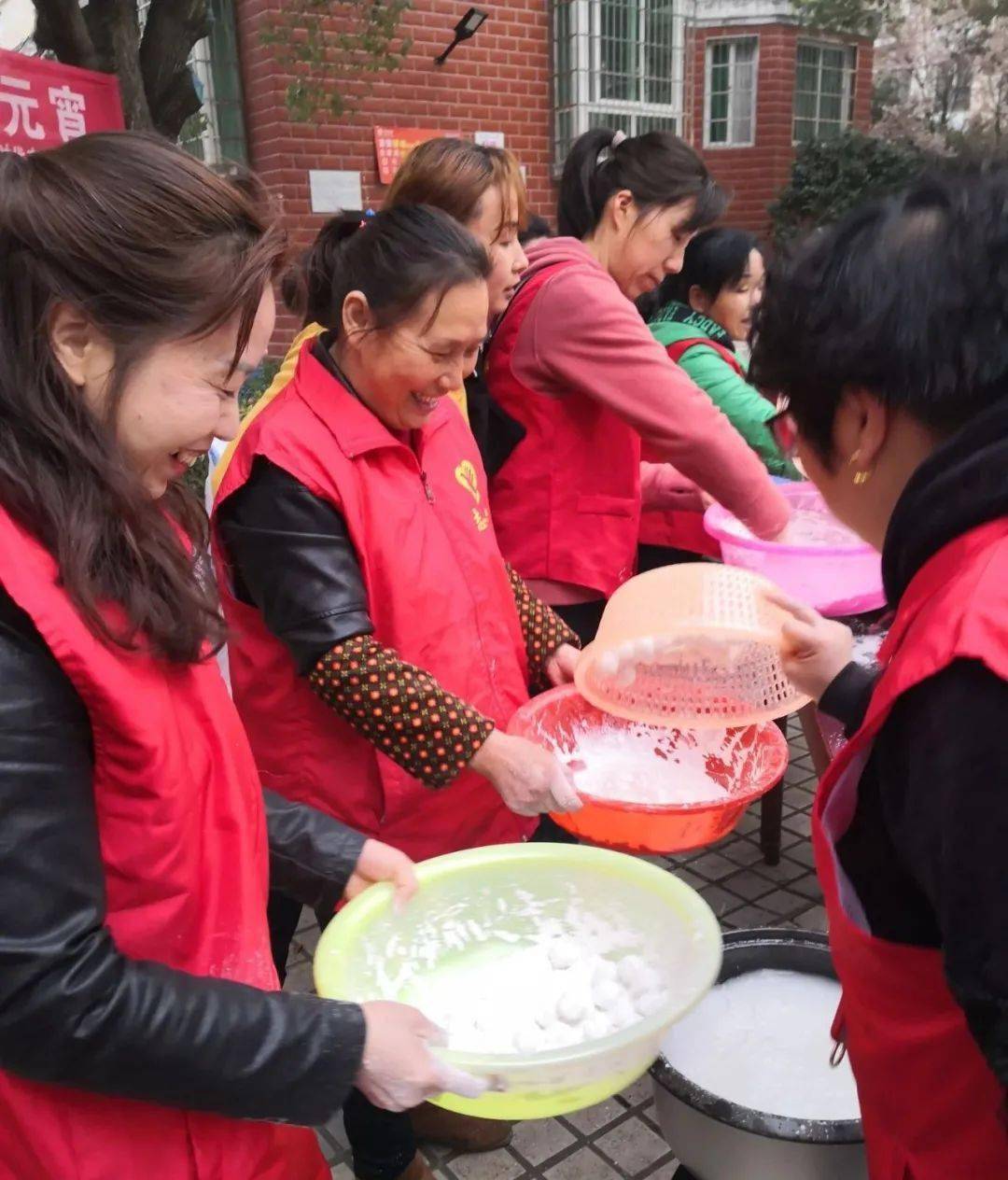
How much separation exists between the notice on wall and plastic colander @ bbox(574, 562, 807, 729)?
5313 millimetres

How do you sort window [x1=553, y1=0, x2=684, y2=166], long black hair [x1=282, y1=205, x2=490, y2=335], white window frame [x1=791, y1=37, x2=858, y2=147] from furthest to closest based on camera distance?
white window frame [x1=791, y1=37, x2=858, y2=147] → window [x1=553, y1=0, x2=684, y2=166] → long black hair [x1=282, y1=205, x2=490, y2=335]

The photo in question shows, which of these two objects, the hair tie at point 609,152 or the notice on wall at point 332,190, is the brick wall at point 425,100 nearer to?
the notice on wall at point 332,190

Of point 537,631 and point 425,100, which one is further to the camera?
point 425,100

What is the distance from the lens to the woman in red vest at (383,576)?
58.1 inches

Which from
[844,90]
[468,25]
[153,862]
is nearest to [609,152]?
Answer: [153,862]

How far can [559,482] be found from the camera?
218 cm

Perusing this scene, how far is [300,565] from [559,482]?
2.82 feet

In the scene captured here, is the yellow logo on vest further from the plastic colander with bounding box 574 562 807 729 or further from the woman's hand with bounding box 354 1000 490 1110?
the woman's hand with bounding box 354 1000 490 1110

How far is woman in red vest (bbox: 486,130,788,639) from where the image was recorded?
→ 2062 mm

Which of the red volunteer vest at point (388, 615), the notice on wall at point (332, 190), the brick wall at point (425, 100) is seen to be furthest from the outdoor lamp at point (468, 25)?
the red volunteer vest at point (388, 615)

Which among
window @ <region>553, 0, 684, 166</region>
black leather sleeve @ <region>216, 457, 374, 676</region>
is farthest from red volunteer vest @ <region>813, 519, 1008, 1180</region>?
window @ <region>553, 0, 684, 166</region>

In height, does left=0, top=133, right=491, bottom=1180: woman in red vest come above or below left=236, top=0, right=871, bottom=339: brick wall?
below

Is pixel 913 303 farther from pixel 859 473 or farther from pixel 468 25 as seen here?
pixel 468 25

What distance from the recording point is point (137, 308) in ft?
2.89
